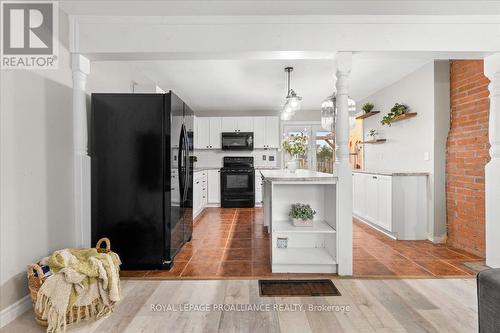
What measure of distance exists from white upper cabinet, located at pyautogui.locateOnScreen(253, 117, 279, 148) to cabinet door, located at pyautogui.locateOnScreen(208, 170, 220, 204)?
1.22 meters

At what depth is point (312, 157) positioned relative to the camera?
6.82 m

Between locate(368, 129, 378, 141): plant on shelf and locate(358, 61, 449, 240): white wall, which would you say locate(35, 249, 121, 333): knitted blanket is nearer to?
locate(358, 61, 449, 240): white wall

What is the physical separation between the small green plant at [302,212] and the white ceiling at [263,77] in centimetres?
151

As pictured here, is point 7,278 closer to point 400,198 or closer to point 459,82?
point 400,198

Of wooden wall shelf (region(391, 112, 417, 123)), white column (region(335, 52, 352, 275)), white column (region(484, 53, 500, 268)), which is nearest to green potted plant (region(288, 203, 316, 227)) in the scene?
white column (region(335, 52, 352, 275))

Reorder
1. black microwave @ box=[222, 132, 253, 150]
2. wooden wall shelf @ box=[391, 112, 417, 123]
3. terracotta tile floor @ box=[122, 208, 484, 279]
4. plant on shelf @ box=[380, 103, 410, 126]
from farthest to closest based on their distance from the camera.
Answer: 1. black microwave @ box=[222, 132, 253, 150]
2. plant on shelf @ box=[380, 103, 410, 126]
3. wooden wall shelf @ box=[391, 112, 417, 123]
4. terracotta tile floor @ box=[122, 208, 484, 279]

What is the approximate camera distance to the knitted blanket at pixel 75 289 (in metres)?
1.68

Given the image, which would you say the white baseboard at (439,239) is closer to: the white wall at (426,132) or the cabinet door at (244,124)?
the white wall at (426,132)

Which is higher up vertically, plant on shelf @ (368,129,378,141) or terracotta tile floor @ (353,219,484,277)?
plant on shelf @ (368,129,378,141)

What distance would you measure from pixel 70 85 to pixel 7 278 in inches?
61.9

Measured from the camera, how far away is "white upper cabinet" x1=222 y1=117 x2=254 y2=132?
652 centimetres

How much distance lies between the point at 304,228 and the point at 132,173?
1.71m

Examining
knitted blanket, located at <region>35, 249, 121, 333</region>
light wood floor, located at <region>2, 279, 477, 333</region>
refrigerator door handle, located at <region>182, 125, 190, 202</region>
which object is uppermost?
refrigerator door handle, located at <region>182, 125, 190, 202</region>

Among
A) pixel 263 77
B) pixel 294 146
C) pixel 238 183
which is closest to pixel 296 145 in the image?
pixel 294 146
